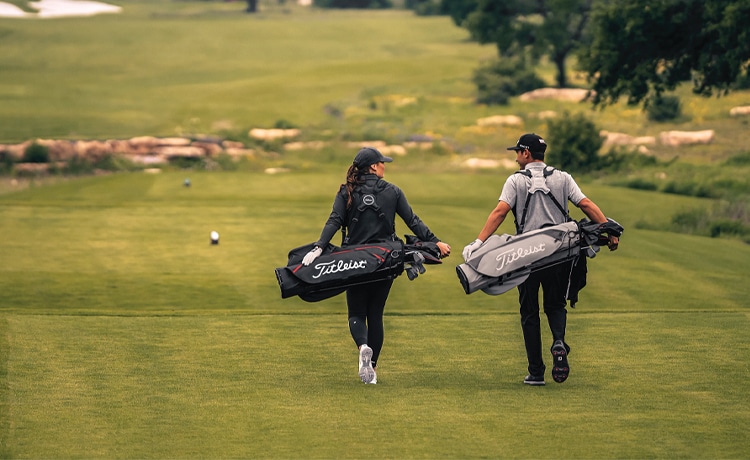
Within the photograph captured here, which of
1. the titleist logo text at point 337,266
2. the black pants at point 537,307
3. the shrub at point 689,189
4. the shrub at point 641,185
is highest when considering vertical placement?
the titleist logo text at point 337,266

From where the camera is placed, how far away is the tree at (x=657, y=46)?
95.6ft

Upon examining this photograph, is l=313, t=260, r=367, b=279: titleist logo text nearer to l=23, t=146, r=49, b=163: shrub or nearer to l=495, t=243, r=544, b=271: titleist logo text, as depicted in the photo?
l=495, t=243, r=544, b=271: titleist logo text

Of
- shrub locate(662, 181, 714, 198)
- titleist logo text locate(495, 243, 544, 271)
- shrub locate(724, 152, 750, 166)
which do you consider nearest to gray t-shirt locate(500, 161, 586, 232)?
titleist logo text locate(495, 243, 544, 271)

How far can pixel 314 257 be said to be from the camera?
37.8 ft

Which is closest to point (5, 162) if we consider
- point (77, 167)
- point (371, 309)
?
point (77, 167)

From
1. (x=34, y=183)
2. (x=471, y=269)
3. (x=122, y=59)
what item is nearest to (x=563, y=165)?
(x=34, y=183)

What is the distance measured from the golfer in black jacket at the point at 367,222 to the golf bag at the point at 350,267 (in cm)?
10

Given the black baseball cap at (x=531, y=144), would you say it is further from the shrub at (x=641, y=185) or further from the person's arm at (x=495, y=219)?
the shrub at (x=641, y=185)

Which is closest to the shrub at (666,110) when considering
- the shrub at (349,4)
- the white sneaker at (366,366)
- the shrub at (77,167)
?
A: the shrub at (77,167)

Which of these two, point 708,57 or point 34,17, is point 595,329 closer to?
point 708,57

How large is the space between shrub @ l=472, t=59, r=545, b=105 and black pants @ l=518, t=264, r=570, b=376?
2089 inches

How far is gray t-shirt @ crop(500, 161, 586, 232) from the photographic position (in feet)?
37.2

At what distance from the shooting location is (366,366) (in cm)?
1132

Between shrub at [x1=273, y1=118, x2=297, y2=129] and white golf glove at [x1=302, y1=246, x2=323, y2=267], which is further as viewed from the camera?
shrub at [x1=273, y1=118, x2=297, y2=129]
